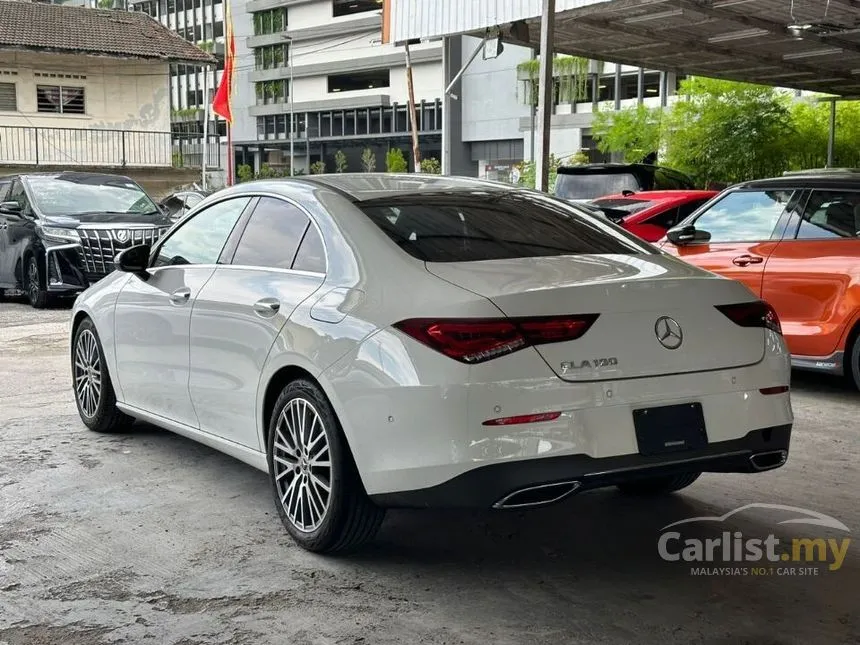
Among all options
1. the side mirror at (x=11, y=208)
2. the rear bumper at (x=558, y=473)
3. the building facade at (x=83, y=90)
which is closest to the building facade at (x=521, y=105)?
the building facade at (x=83, y=90)

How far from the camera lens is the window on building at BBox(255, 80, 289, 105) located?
242 feet

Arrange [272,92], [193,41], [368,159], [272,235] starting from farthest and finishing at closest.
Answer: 1. [193,41]
2. [272,92]
3. [368,159]
4. [272,235]

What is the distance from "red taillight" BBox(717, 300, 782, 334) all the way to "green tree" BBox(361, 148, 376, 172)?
6383cm

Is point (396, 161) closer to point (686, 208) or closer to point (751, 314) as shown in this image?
point (686, 208)

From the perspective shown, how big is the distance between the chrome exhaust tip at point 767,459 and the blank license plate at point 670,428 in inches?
11.5

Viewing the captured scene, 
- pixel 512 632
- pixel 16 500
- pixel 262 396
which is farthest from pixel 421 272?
pixel 16 500

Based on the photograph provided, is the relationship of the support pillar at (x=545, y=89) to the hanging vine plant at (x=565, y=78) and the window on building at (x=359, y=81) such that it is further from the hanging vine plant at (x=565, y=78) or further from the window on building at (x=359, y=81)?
the window on building at (x=359, y=81)

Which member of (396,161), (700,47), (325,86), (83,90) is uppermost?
(325,86)

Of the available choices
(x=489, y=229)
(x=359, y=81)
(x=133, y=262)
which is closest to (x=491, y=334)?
(x=489, y=229)

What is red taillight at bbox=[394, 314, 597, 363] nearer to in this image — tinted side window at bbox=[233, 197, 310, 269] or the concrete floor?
the concrete floor

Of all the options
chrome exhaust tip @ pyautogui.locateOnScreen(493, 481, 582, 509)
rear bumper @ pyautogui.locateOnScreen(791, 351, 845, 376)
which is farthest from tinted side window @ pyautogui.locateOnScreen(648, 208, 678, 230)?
chrome exhaust tip @ pyautogui.locateOnScreen(493, 481, 582, 509)

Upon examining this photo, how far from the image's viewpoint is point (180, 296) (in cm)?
544

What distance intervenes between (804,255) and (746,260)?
50 centimetres

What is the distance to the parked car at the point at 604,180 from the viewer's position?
46.4 ft
